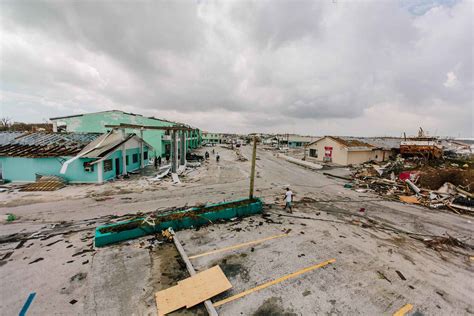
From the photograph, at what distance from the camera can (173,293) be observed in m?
5.56

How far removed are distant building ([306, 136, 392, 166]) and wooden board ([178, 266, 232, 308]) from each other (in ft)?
108

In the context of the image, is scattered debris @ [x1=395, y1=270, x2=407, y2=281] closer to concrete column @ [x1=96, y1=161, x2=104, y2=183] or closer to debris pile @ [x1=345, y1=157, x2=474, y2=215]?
debris pile @ [x1=345, y1=157, x2=474, y2=215]

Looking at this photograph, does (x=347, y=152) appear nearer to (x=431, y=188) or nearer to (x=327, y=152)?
(x=327, y=152)

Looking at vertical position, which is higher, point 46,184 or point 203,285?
point 46,184

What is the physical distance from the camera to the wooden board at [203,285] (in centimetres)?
545

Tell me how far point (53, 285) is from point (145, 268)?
2608 millimetres

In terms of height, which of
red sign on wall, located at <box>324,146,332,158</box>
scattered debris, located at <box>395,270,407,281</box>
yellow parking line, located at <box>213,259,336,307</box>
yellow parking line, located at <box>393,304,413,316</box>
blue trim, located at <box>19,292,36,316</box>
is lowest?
yellow parking line, located at <box>393,304,413,316</box>

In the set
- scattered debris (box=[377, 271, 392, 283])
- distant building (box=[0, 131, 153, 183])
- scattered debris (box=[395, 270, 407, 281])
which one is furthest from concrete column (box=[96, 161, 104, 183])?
scattered debris (box=[395, 270, 407, 281])

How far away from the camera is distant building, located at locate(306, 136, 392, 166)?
3334cm

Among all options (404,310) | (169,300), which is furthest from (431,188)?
(169,300)

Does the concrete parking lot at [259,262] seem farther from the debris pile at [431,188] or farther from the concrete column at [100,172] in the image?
the concrete column at [100,172]

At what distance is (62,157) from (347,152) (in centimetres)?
A: 3848

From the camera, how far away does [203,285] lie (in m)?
5.90

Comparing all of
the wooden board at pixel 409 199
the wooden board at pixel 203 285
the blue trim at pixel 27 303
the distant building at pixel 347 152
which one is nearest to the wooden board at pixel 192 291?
the wooden board at pixel 203 285
